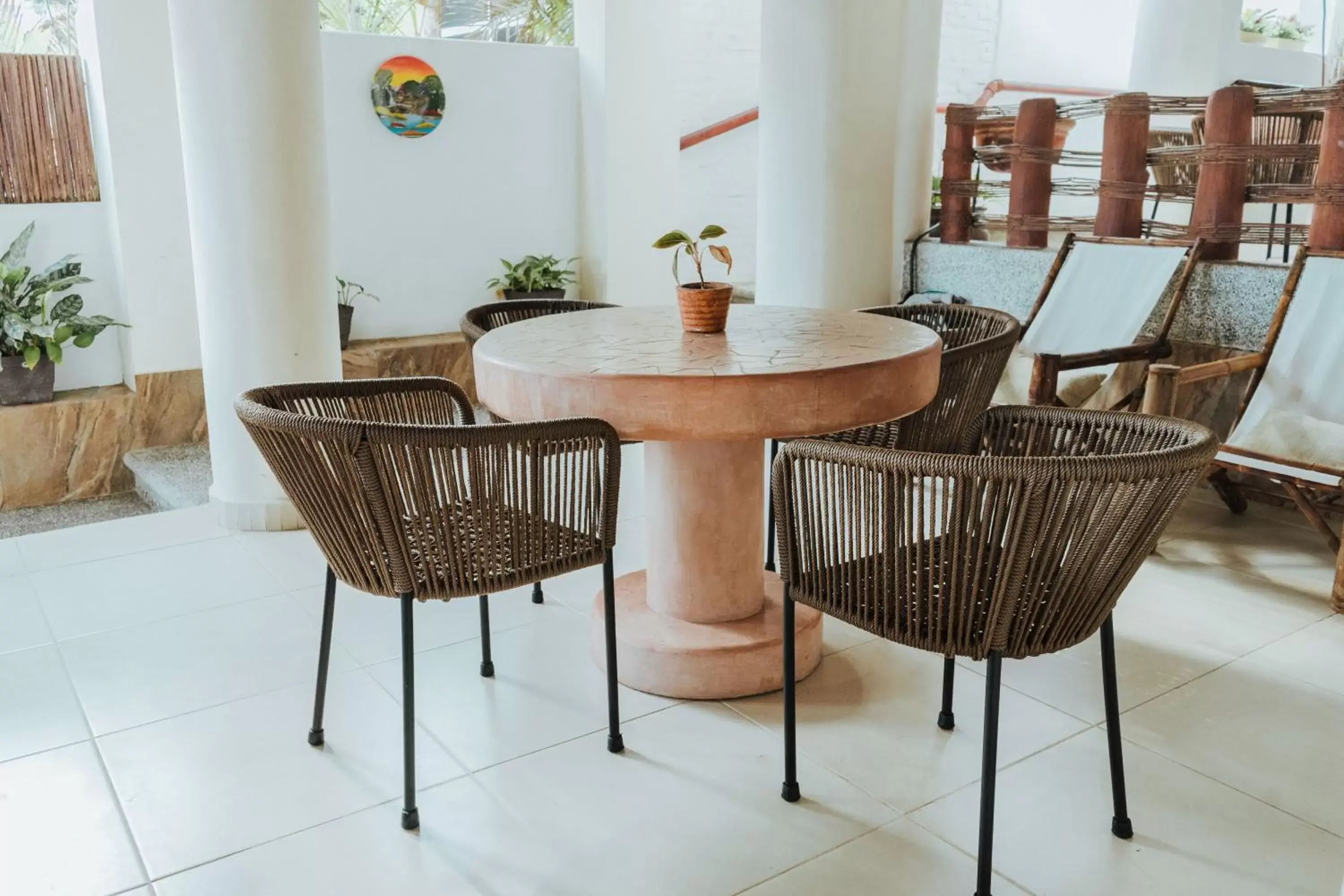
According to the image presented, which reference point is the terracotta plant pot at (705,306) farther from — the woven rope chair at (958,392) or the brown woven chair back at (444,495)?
the brown woven chair back at (444,495)

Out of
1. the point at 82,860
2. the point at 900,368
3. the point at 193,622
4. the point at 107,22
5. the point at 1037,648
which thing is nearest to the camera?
the point at 1037,648

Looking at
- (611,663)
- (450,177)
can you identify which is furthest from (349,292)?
(611,663)

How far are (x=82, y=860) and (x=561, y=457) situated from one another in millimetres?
1117

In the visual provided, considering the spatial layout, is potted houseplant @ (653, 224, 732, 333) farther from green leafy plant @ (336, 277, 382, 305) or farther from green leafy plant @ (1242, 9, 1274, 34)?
green leafy plant @ (1242, 9, 1274, 34)

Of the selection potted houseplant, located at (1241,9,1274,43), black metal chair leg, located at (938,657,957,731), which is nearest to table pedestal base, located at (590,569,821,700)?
black metal chair leg, located at (938,657,957,731)

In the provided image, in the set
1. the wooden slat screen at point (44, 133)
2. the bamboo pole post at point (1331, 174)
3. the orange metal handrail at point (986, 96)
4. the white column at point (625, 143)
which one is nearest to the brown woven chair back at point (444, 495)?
the bamboo pole post at point (1331, 174)

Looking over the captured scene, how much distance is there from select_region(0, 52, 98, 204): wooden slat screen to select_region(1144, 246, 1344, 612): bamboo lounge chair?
4628 millimetres

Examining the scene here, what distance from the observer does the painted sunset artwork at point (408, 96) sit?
18.3 feet

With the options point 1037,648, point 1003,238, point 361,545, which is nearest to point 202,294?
point 361,545

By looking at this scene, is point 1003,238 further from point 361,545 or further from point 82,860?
point 82,860

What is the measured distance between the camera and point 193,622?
2.99 meters

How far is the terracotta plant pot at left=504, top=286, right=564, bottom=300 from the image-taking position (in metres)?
6.01

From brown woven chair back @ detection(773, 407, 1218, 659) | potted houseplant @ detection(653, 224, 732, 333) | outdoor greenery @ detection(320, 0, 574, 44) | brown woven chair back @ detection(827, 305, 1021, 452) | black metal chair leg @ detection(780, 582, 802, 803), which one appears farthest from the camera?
outdoor greenery @ detection(320, 0, 574, 44)

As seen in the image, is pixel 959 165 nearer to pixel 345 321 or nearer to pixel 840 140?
pixel 840 140
